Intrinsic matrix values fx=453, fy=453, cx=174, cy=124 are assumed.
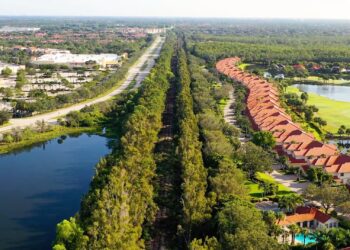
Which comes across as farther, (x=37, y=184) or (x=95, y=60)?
(x=95, y=60)

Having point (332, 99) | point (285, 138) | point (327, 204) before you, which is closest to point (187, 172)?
point (327, 204)

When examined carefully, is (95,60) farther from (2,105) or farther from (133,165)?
(133,165)

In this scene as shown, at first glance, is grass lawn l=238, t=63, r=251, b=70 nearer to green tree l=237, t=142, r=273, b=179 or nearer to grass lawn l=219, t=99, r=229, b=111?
grass lawn l=219, t=99, r=229, b=111

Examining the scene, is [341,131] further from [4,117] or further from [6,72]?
[6,72]

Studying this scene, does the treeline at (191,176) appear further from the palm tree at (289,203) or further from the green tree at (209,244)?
the palm tree at (289,203)

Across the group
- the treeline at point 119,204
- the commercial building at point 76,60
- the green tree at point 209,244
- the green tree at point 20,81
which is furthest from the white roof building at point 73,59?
the green tree at point 209,244

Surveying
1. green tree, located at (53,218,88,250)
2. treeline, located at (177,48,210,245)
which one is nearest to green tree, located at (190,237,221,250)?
treeline, located at (177,48,210,245)
